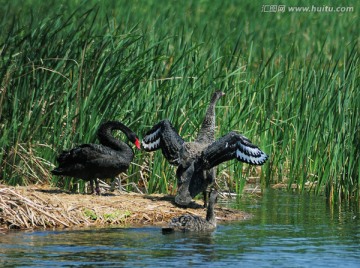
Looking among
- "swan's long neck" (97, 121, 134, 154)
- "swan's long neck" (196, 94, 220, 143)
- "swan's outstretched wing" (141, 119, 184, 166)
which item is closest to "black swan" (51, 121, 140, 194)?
"swan's long neck" (97, 121, 134, 154)

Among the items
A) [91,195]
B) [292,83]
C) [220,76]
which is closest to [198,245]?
[91,195]

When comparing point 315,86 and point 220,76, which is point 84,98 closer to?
point 220,76

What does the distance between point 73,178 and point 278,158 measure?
3.69 meters

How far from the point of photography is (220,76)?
15.1 meters

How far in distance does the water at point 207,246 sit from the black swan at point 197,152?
86 cm

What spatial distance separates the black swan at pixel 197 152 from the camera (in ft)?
43.1

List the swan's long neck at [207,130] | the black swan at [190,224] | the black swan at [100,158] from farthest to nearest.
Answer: the swan's long neck at [207,130]
the black swan at [100,158]
the black swan at [190,224]

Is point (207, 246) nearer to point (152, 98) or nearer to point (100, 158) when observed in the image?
point (100, 158)

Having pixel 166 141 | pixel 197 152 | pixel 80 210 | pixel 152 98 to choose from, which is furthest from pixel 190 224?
pixel 152 98

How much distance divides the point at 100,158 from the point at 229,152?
1679mm

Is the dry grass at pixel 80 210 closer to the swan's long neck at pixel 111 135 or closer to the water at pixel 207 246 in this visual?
the water at pixel 207 246

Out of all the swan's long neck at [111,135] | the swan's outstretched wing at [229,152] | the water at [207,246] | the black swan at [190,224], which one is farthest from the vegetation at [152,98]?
the black swan at [190,224]

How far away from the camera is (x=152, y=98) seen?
14641mm

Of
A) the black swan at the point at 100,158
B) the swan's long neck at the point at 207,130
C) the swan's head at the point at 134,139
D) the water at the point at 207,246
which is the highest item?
the swan's long neck at the point at 207,130
